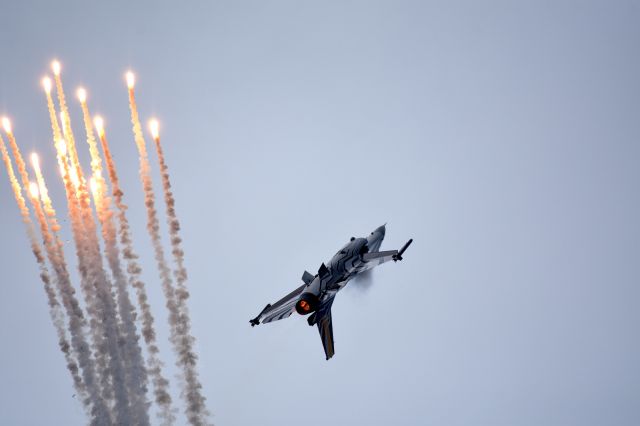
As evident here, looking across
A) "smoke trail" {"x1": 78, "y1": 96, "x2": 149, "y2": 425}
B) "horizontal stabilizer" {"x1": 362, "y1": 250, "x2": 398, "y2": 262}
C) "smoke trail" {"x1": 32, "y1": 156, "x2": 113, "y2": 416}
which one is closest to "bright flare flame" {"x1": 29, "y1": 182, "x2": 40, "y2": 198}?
"smoke trail" {"x1": 32, "y1": 156, "x2": 113, "y2": 416}

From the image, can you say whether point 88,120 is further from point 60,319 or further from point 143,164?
point 60,319

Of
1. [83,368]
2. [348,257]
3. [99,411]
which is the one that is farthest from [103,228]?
[348,257]

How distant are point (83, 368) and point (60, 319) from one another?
5839mm

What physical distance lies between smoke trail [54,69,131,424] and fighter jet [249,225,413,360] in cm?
1518

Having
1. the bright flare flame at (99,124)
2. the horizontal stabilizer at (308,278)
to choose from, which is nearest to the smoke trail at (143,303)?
the bright flare flame at (99,124)

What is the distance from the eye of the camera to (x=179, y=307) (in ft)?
216

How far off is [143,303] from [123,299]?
84.4 inches

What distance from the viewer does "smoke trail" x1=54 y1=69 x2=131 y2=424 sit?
2464 inches

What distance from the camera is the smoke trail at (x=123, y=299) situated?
63.1 meters

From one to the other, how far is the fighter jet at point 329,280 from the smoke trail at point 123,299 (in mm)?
13387

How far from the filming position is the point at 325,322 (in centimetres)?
6012

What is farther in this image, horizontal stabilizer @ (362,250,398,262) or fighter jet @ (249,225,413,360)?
horizontal stabilizer @ (362,250,398,262)

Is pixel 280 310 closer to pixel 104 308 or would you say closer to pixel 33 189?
pixel 104 308

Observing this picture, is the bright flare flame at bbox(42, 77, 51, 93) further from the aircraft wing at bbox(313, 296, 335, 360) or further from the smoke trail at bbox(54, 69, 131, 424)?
the aircraft wing at bbox(313, 296, 335, 360)
